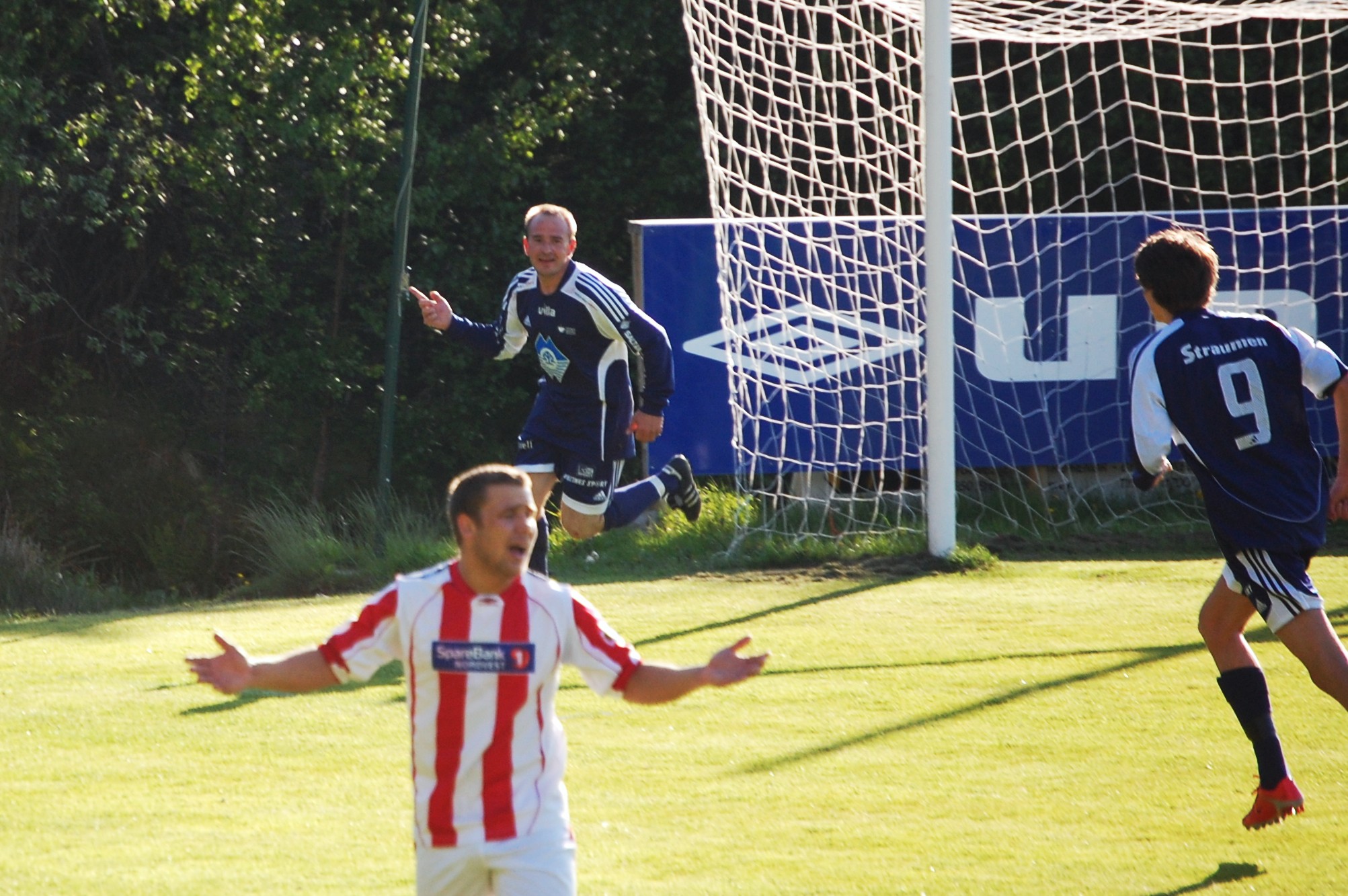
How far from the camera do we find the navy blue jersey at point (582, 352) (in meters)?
7.40

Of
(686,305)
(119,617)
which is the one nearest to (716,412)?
(686,305)

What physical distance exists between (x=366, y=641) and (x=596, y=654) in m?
0.48

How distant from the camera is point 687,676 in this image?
3227mm

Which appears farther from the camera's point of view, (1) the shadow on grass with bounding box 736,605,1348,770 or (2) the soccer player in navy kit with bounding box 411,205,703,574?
(2) the soccer player in navy kit with bounding box 411,205,703,574

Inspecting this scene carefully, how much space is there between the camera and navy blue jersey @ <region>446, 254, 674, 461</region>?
740 centimetres

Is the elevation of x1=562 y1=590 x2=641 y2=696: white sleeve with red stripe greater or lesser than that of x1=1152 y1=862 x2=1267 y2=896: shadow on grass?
greater

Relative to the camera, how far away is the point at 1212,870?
14.3ft

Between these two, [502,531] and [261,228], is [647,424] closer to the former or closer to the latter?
[502,531]

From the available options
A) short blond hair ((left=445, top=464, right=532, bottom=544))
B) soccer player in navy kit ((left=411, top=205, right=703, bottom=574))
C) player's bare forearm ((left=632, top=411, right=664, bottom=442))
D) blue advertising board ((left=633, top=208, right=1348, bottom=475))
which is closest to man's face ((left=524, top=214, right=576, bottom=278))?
soccer player in navy kit ((left=411, top=205, right=703, bottom=574))

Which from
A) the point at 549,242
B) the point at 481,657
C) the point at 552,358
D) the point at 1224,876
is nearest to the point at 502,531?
the point at 481,657

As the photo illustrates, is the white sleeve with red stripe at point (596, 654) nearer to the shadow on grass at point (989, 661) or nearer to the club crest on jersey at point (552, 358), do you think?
the shadow on grass at point (989, 661)

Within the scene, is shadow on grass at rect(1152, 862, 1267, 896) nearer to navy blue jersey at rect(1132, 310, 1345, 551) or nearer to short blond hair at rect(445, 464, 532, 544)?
navy blue jersey at rect(1132, 310, 1345, 551)

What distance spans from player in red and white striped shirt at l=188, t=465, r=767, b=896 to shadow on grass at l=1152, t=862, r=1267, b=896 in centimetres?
172

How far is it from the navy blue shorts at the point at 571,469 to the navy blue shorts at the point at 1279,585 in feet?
12.0
